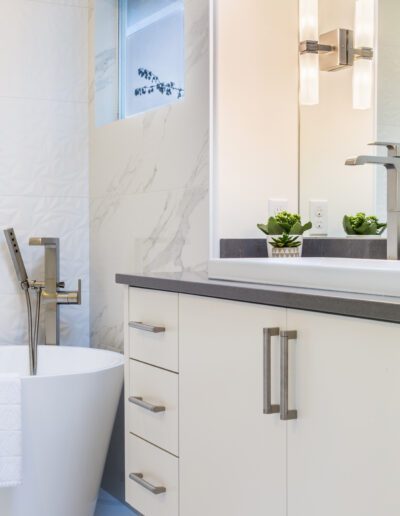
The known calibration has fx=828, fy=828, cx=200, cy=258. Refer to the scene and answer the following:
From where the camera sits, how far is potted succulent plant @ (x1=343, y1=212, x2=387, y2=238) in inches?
86.5

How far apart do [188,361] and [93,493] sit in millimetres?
1032

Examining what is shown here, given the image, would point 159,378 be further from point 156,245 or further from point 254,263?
point 156,245

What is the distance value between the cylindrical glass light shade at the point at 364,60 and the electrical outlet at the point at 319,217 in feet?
1.00

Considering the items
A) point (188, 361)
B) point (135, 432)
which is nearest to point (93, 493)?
point (135, 432)

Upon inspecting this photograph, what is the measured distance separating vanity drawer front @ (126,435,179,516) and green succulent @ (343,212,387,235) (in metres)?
0.78

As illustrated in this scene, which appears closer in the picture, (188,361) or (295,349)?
(295,349)

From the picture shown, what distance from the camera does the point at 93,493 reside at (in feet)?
8.81

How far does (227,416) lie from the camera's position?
1.70 m

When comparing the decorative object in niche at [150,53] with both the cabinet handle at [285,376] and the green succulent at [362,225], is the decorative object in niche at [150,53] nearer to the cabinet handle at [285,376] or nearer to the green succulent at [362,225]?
the green succulent at [362,225]

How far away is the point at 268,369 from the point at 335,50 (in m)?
1.20

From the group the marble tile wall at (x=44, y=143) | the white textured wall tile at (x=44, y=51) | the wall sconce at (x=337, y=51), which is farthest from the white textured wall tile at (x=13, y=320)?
the wall sconce at (x=337, y=51)

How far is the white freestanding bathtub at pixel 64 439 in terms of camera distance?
246 centimetres

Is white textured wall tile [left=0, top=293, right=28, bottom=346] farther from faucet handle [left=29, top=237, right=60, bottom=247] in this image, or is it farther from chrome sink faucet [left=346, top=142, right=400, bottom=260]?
chrome sink faucet [left=346, top=142, right=400, bottom=260]

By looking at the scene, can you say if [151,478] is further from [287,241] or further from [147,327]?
[287,241]
